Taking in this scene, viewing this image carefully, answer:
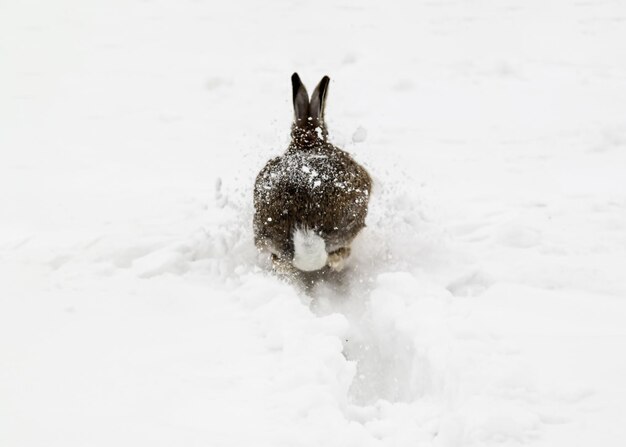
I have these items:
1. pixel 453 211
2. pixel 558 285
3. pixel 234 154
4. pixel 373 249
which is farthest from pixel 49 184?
pixel 558 285

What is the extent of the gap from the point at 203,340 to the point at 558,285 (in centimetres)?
172

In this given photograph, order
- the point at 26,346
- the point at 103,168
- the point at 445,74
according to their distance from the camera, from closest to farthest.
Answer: the point at 26,346 < the point at 103,168 < the point at 445,74

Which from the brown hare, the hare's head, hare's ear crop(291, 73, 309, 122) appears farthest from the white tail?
hare's ear crop(291, 73, 309, 122)

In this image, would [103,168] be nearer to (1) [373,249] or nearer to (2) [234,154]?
(2) [234,154]

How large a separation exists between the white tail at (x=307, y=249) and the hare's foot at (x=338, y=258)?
0.19 m

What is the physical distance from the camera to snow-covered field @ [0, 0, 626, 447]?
248cm

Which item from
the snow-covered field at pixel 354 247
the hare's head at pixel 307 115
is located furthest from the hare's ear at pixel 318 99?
the snow-covered field at pixel 354 247

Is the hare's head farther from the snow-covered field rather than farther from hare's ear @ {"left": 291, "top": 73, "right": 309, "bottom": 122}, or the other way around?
the snow-covered field

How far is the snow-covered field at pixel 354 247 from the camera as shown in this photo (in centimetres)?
248

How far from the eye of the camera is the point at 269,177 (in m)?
3.80

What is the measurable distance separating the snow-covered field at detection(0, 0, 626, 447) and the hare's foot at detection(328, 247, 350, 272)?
0.12 meters

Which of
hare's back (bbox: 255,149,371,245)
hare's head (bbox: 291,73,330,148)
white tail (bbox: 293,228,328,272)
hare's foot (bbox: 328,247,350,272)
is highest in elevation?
hare's head (bbox: 291,73,330,148)

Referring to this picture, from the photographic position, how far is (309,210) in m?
3.53

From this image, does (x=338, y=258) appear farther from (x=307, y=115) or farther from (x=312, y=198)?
(x=307, y=115)
